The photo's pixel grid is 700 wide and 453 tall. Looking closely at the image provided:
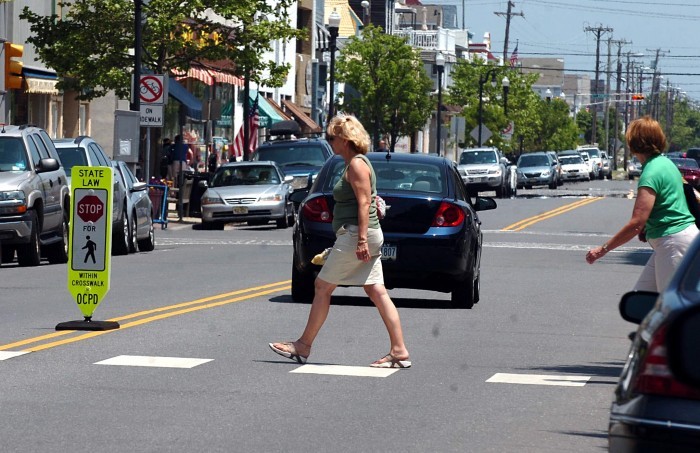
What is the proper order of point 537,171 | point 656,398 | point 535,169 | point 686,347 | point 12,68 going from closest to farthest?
point 686,347, point 656,398, point 12,68, point 537,171, point 535,169

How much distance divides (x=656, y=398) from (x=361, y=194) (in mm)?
7043

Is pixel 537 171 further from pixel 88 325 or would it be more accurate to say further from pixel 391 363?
pixel 391 363

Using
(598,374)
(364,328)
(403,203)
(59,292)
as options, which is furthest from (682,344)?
(59,292)

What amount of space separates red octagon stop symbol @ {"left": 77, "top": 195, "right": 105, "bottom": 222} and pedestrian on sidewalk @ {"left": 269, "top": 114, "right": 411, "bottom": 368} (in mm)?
2844

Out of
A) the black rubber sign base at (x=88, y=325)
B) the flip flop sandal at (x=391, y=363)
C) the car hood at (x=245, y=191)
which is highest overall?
the car hood at (x=245, y=191)

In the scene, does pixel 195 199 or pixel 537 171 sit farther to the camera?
pixel 537 171

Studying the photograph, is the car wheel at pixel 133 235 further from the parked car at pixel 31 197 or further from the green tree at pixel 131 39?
the green tree at pixel 131 39

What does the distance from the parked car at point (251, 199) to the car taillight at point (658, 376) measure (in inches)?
1201

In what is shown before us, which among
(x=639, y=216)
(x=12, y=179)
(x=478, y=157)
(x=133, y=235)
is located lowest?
(x=133, y=235)

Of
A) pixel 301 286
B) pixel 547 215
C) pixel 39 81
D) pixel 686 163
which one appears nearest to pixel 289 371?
pixel 301 286

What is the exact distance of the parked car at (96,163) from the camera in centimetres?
2528

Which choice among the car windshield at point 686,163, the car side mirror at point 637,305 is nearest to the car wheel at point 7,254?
the car side mirror at point 637,305

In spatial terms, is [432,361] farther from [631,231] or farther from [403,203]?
[403,203]

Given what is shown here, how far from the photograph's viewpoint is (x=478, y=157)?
60.1 metres
